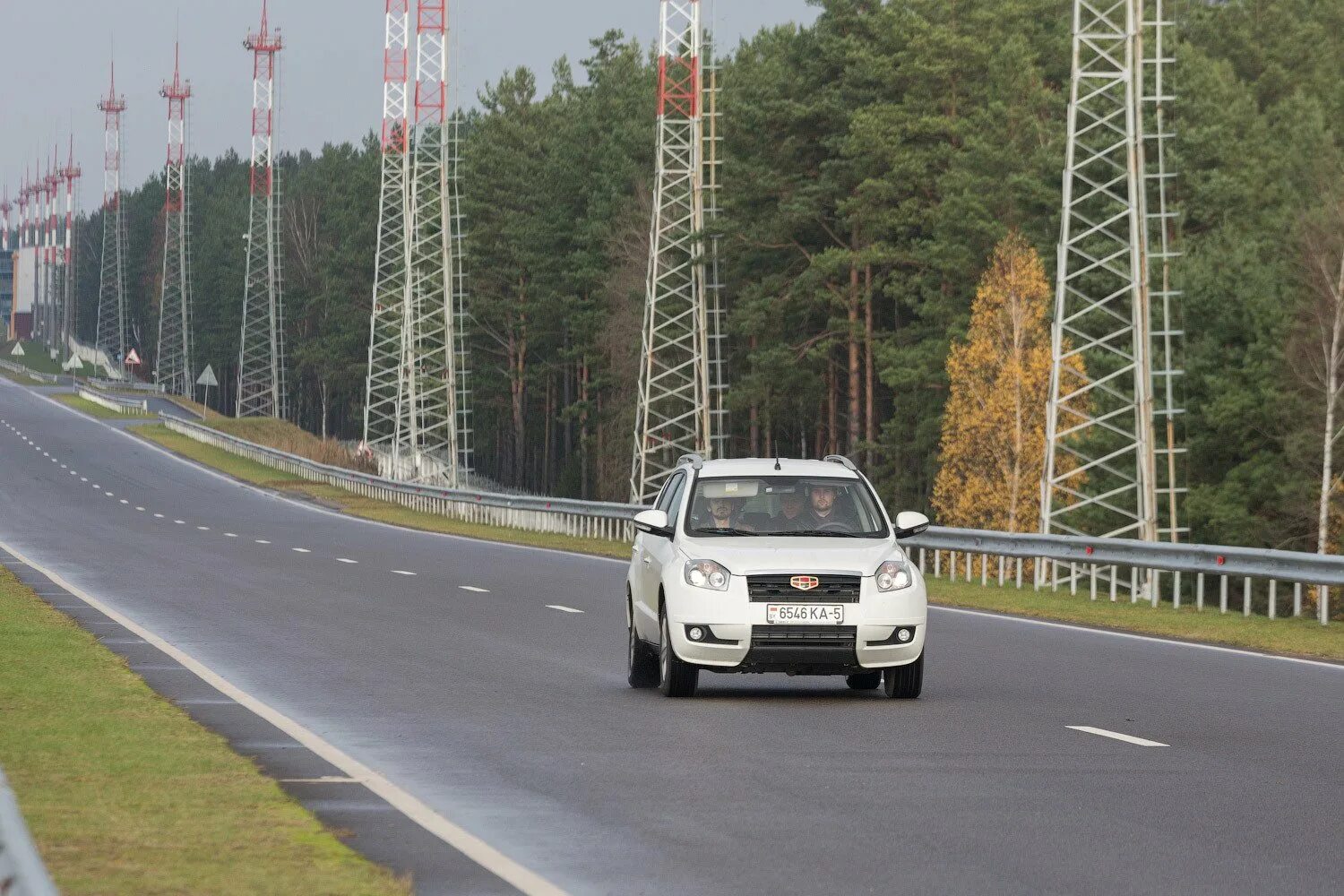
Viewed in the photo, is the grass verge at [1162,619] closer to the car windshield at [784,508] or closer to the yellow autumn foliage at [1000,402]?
the car windshield at [784,508]

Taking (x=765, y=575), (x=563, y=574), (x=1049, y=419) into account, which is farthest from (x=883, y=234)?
(x=765, y=575)

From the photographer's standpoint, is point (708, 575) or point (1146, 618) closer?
point (708, 575)

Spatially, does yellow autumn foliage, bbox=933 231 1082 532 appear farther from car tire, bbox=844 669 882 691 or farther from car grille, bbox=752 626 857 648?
car grille, bbox=752 626 857 648

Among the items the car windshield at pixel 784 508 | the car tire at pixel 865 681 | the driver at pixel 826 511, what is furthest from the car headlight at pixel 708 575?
the car tire at pixel 865 681

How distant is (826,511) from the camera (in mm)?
17172

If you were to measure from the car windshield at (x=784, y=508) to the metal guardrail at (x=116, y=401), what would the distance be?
116 m

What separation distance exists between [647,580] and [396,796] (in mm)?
6279

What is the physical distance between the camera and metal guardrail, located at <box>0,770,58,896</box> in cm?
552

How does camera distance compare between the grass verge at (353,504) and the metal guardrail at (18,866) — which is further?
the grass verge at (353,504)

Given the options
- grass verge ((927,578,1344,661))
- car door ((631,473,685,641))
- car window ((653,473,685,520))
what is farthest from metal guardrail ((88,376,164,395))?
car door ((631,473,685,641))

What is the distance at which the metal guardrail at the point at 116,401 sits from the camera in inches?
5192

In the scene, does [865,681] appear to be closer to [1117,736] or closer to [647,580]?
[647,580]


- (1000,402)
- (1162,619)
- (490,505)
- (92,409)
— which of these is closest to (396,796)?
(1162,619)

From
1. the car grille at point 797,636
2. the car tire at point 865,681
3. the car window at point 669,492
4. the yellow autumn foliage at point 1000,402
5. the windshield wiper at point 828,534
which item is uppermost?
A: the yellow autumn foliage at point 1000,402
